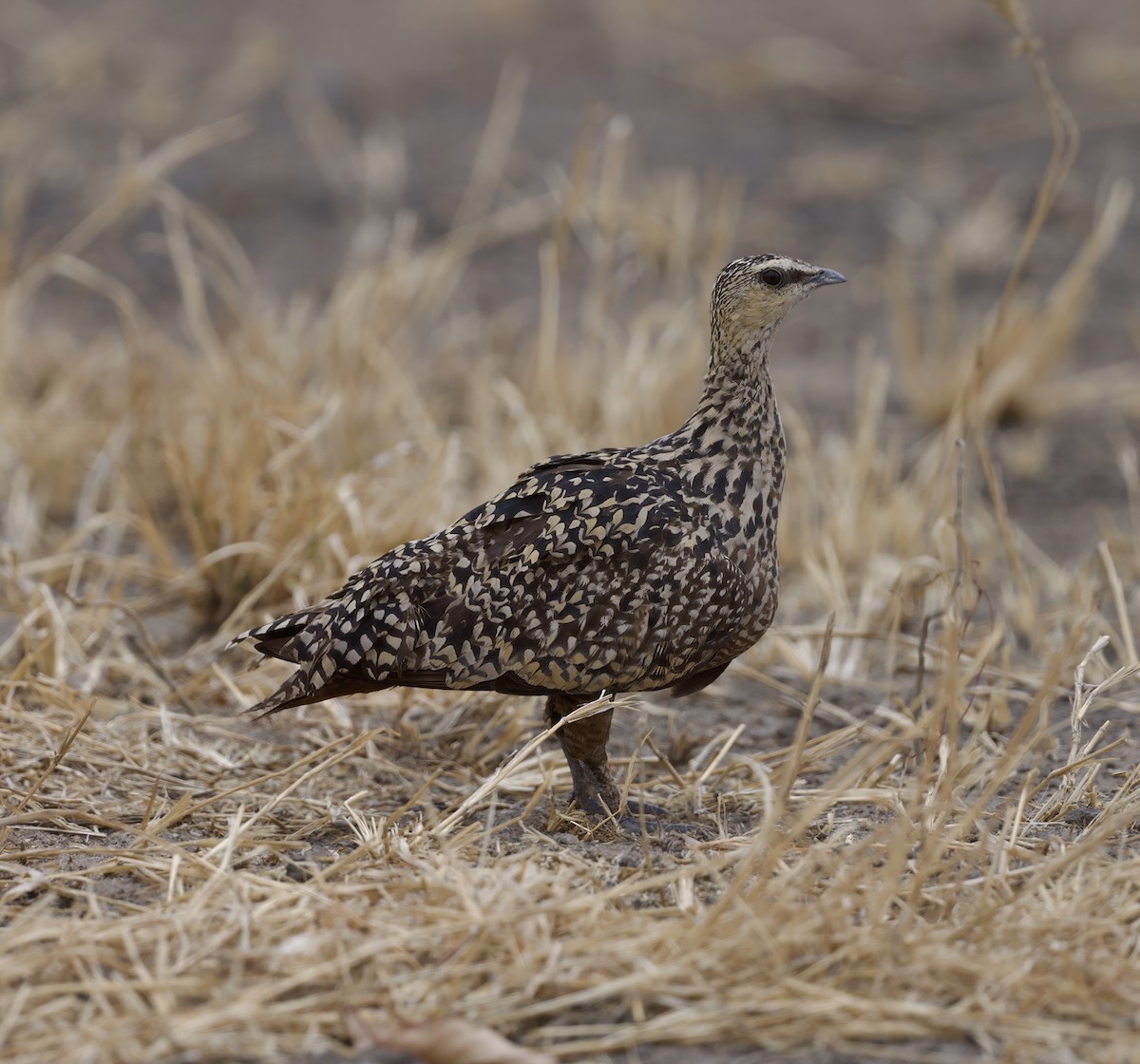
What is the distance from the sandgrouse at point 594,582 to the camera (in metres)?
3.27

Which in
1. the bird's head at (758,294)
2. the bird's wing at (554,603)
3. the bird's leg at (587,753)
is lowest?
the bird's leg at (587,753)

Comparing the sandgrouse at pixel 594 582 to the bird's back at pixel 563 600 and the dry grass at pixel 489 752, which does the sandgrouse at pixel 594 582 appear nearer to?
the bird's back at pixel 563 600

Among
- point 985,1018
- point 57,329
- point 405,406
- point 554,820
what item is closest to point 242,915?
point 554,820

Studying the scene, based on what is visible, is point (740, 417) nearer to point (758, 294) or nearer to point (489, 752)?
point (758, 294)

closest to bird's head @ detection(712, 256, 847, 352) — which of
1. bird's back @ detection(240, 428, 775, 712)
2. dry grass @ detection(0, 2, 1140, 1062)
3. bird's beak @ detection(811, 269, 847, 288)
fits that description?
bird's beak @ detection(811, 269, 847, 288)

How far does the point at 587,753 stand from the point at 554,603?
1.38ft

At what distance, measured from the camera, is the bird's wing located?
3.26 metres

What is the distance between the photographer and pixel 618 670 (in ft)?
10.7

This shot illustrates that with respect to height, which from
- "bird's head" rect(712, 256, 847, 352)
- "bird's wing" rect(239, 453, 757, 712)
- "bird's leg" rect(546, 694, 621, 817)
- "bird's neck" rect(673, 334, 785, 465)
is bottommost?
"bird's leg" rect(546, 694, 621, 817)

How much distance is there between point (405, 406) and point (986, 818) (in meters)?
2.99

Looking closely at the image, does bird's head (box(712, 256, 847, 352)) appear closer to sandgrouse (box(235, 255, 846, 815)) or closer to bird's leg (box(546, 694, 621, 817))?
sandgrouse (box(235, 255, 846, 815))

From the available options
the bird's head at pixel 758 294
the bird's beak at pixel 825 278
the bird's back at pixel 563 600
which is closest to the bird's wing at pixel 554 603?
the bird's back at pixel 563 600

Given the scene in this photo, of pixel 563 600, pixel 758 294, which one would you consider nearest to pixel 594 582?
pixel 563 600

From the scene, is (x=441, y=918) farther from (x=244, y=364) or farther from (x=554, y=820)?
(x=244, y=364)
